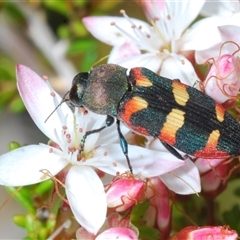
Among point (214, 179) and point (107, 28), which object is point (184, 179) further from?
point (107, 28)

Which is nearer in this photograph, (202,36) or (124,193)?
(124,193)

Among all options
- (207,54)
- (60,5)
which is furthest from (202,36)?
(60,5)

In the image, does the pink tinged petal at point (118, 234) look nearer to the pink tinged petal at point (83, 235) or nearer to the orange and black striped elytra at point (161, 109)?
the pink tinged petal at point (83, 235)

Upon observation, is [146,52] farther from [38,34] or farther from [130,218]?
[38,34]

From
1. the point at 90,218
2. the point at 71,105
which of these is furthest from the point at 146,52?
the point at 90,218

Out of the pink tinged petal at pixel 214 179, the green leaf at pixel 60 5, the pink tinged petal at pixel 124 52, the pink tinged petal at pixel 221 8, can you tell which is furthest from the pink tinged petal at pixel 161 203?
the green leaf at pixel 60 5

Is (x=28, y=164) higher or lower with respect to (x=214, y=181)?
higher
